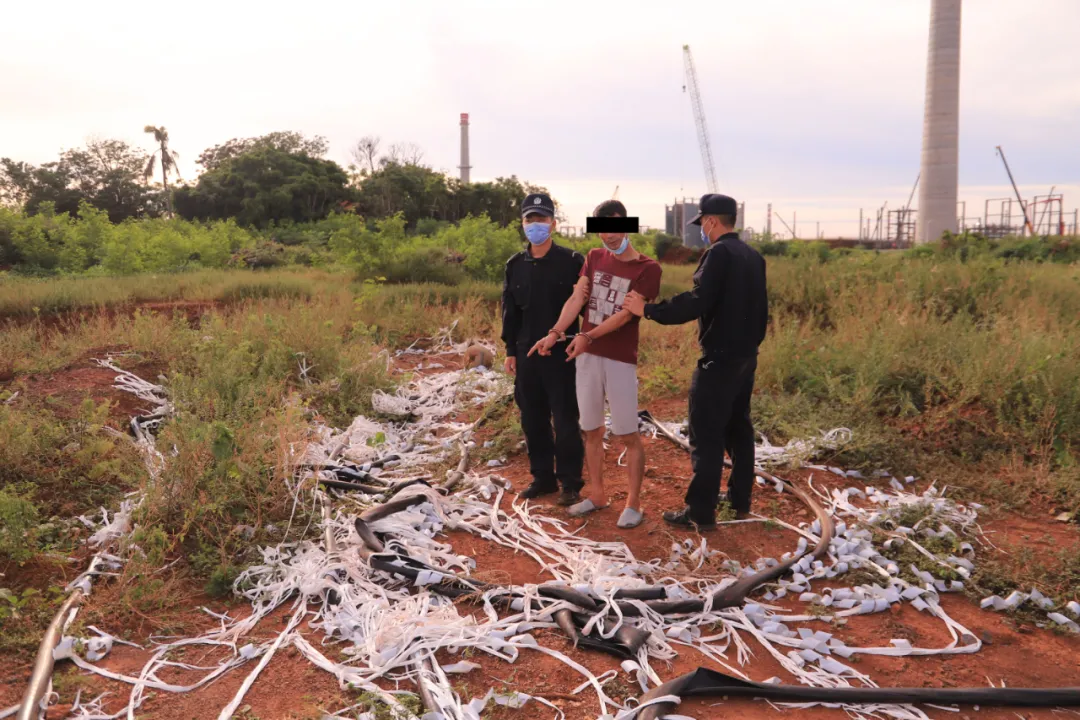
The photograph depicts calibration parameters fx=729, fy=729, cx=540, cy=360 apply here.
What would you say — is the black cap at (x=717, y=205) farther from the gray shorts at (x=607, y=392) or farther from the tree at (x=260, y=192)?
the tree at (x=260, y=192)

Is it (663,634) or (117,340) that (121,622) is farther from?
(117,340)

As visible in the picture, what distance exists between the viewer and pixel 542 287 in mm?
4852

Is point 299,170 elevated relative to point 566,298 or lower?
elevated

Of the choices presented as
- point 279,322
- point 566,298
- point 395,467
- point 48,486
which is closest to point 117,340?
point 279,322

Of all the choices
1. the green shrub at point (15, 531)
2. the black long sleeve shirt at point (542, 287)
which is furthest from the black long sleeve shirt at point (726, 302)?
the green shrub at point (15, 531)

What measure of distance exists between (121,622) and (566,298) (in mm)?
3085

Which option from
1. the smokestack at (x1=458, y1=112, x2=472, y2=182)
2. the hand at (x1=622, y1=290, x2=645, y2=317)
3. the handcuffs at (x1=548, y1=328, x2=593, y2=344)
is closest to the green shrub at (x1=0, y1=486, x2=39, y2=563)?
the handcuffs at (x1=548, y1=328, x2=593, y2=344)

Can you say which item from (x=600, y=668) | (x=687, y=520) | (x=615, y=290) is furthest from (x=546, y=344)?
(x=600, y=668)

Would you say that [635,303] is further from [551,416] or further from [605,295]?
[551,416]

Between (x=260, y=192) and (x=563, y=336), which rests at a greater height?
Answer: (x=260, y=192)

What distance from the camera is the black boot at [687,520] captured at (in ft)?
14.7

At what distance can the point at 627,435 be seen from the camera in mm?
4430

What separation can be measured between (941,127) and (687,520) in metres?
30.1

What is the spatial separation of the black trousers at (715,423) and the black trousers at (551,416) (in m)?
0.83
